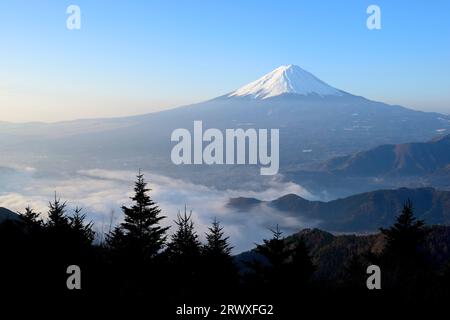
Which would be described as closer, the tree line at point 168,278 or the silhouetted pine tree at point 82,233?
the tree line at point 168,278

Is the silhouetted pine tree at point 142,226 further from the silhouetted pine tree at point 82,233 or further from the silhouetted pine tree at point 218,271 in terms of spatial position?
the silhouetted pine tree at point 218,271

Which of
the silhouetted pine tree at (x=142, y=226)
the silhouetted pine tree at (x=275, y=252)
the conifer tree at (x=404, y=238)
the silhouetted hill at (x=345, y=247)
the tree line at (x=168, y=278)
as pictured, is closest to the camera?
the tree line at (x=168, y=278)

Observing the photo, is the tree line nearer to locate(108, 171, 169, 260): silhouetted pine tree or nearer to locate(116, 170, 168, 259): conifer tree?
locate(108, 171, 169, 260): silhouetted pine tree

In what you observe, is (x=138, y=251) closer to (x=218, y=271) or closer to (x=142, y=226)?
(x=142, y=226)

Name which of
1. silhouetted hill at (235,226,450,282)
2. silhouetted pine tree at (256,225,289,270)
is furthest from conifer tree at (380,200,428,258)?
silhouetted hill at (235,226,450,282)

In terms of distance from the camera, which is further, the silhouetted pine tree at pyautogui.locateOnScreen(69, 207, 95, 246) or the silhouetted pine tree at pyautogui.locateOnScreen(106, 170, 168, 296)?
the silhouetted pine tree at pyautogui.locateOnScreen(69, 207, 95, 246)

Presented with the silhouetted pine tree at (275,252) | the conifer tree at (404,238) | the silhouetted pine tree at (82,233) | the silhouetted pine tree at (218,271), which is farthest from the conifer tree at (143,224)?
the conifer tree at (404,238)

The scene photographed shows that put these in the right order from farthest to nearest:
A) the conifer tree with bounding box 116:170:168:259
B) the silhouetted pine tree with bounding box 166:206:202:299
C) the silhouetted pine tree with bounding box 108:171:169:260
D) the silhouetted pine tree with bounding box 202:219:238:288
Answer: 1. the conifer tree with bounding box 116:170:168:259
2. the silhouetted pine tree with bounding box 108:171:169:260
3. the silhouetted pine tree with bounding box 202:219:238:288
4. the silhouetted pine tree with bounding box 166:206:202:299

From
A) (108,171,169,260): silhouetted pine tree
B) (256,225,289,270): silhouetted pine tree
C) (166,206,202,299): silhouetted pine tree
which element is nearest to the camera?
(166,206,202,299): silhouetted pine tree
